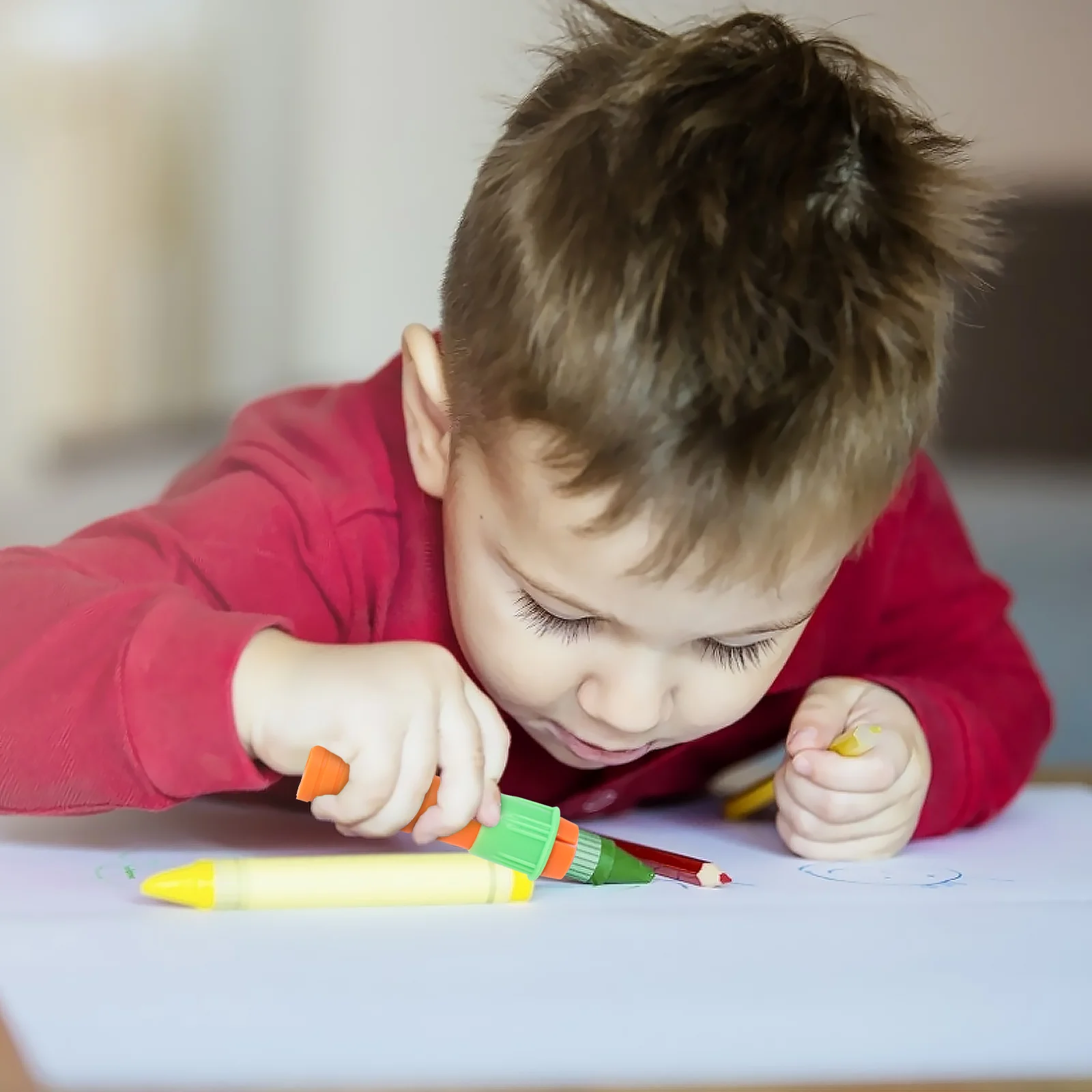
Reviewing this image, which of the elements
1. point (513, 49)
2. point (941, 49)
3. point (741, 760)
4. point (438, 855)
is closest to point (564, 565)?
point (438, 855)

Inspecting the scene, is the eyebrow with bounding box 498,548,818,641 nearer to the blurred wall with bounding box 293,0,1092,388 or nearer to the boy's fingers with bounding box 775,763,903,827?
the boy's fingers with bounding box 775,763,903,827

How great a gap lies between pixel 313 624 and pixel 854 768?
0.25 metres

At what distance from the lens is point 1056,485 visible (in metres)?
1.01

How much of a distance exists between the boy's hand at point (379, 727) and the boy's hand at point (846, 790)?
169 millimetres

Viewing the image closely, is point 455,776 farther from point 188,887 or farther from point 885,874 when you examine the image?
point 885,874

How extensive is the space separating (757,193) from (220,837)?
0.32 meters

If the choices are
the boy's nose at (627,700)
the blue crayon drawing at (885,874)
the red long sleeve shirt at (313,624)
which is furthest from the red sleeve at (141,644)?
the blue crayon drawing at (885,874)

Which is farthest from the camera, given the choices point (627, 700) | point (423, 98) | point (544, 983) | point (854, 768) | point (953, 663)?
point (423, 98)

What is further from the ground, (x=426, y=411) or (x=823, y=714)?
(x=426, y=411)

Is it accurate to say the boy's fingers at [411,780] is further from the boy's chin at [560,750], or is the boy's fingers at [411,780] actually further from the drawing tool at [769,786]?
the drawing tool at [769,786]

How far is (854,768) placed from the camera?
23.6 inches

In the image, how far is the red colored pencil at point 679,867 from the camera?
52cm

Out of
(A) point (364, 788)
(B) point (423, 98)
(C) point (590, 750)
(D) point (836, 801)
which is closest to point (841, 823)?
(D) point (836, 801)

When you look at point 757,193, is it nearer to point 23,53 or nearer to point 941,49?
point 941,49
